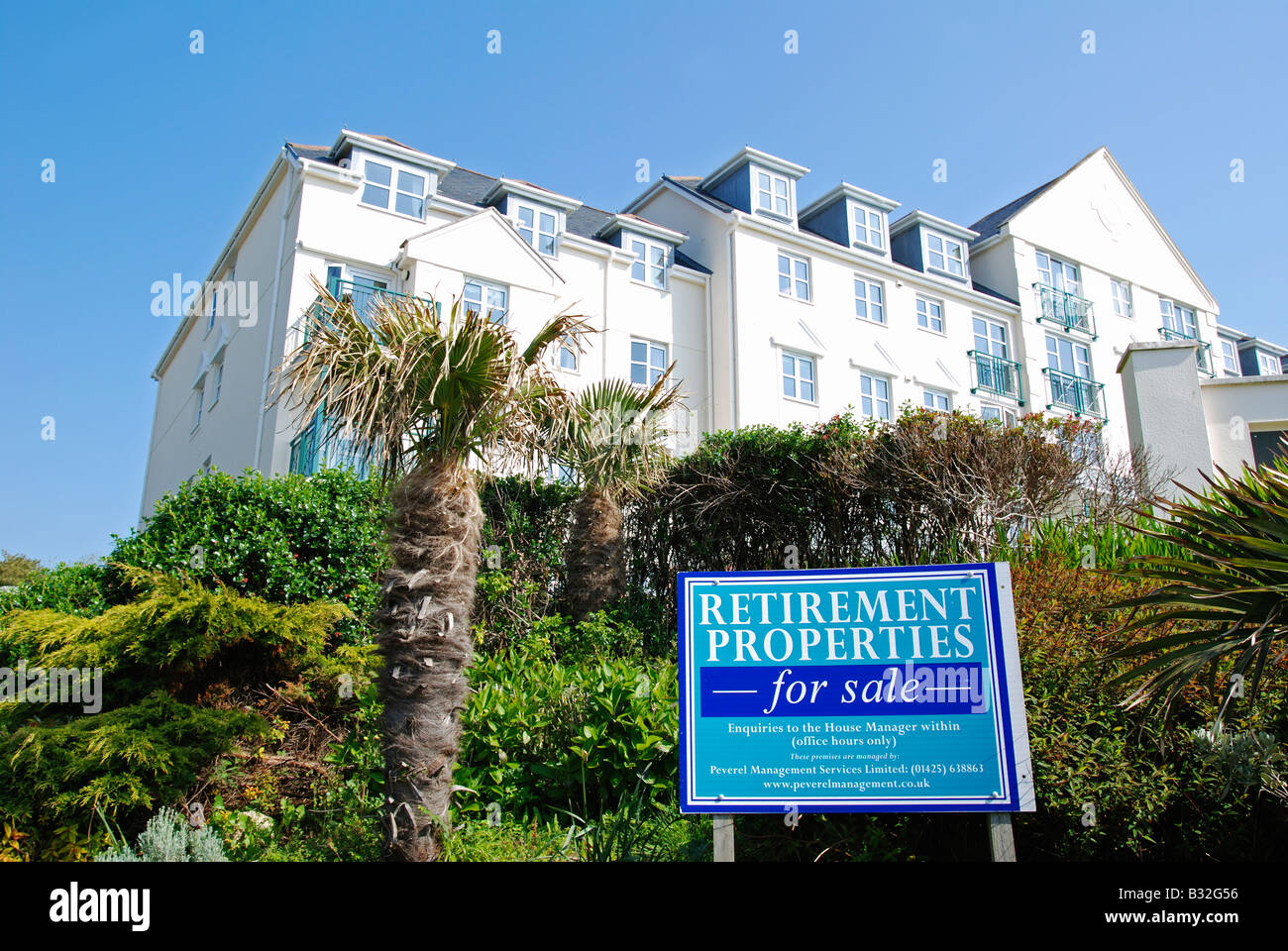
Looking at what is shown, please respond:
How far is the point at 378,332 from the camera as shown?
20.5 ft

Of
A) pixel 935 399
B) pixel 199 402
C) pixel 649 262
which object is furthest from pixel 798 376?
pixel 199 402

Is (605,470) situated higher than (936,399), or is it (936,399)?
(936,399)

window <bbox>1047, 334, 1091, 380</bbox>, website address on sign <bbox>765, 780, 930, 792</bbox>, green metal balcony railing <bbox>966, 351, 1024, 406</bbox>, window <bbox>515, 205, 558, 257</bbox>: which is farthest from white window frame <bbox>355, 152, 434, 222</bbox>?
window <bbox>1047, 334, 1091, 380</bbox>

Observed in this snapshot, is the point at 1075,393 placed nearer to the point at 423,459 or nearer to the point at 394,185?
the point at 394,185

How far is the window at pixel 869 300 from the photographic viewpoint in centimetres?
2450

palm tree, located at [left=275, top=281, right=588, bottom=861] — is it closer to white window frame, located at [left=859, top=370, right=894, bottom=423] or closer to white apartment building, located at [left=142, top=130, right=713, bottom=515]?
white apartment building, located at [left=142, top=130, right=713, bottom=515]

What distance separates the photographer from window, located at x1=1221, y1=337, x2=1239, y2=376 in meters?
34.4

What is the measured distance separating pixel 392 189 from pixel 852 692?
1683cm

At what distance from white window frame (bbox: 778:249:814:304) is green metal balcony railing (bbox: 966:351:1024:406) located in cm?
588

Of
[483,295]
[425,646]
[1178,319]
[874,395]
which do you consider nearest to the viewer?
[425,646]

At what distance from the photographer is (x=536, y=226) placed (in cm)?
2070
